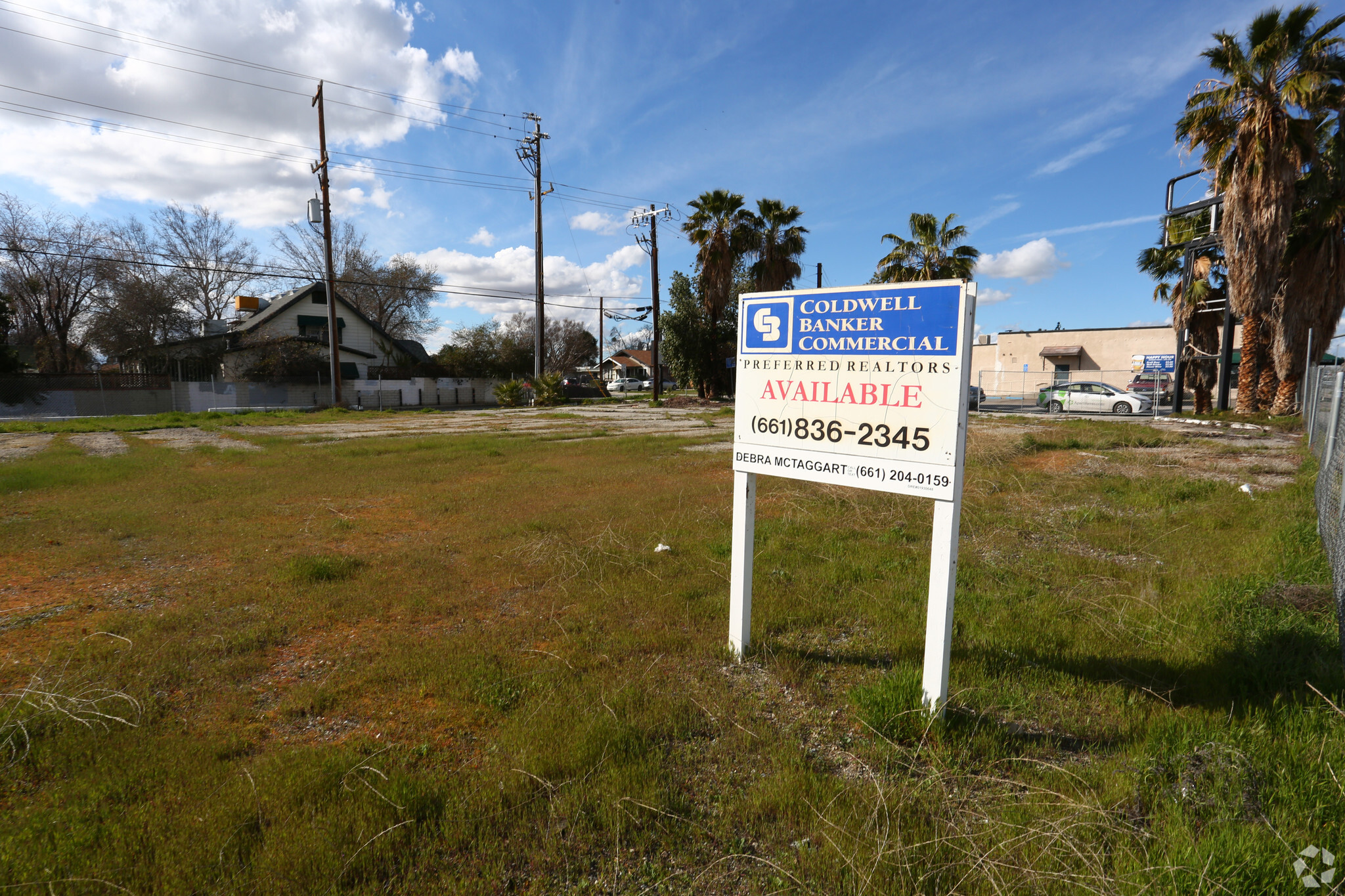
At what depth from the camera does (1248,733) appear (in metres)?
2.98

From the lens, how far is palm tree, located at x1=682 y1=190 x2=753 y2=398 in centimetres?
3584

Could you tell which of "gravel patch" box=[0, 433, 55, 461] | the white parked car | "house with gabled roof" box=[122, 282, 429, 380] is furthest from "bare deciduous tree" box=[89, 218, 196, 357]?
the white parked car

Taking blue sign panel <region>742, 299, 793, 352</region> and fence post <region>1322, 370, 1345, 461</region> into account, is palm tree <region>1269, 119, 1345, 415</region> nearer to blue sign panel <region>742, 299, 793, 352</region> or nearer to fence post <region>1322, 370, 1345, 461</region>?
fence post <region>1322, 370, 1345, 461</region>

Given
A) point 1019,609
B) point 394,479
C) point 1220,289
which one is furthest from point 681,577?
point 1220,289

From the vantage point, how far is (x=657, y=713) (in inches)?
129

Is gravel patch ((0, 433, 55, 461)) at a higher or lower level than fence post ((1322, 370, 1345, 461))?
lower

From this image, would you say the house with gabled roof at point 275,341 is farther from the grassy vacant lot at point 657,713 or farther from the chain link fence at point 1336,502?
the chain link fence at point 1336,502

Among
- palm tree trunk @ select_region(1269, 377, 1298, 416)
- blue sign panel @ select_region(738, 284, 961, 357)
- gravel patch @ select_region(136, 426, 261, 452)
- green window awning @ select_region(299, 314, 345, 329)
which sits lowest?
gravel patch @ select_region(136, 426, 261, 452)

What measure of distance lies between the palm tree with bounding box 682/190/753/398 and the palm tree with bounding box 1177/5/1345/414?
20.4m

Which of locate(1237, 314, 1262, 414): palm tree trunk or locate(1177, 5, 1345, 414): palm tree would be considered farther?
locate(1237, 314, 1262, 414): palm tree trunk

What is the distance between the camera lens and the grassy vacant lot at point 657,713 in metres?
2.29

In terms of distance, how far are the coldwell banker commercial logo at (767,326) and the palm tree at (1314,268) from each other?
2365 cm

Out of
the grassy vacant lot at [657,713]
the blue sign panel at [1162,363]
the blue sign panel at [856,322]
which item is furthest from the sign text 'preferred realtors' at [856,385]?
the blue sign panel at [1162,363]

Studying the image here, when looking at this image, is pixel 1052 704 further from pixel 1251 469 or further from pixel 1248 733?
pixel 1251 469
